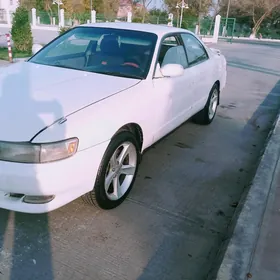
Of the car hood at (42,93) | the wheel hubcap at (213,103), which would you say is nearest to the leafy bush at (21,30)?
the wheel hubcap at (213,103)

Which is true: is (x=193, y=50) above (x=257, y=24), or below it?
above

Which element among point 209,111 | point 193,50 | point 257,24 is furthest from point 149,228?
point 257,24

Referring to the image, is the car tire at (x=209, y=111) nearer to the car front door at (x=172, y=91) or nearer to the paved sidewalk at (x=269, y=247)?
the car front door at (x=172, y=91)

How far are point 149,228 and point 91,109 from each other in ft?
3.74

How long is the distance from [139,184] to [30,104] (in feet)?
4.84

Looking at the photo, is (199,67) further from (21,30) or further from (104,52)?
(21,30)

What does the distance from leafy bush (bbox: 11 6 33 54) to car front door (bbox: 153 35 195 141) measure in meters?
11.1

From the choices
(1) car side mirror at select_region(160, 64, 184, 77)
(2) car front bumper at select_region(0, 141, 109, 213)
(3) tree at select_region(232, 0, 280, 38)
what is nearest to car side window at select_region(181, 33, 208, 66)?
(1) car side mirror at select_region(160, 64, 184, 77)

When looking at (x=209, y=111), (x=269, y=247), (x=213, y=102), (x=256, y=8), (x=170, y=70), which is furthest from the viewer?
(x=256, y=8)

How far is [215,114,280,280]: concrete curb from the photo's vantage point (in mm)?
2305

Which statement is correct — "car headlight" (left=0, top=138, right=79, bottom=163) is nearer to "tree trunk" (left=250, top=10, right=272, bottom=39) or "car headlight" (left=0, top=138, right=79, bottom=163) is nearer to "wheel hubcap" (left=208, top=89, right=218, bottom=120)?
"wheel hubcap" (left=208, top=89, right=218, bottom=120)

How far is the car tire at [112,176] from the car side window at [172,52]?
1.23 m

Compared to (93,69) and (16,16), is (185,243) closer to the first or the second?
(93,69)

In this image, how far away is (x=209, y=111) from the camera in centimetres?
567
